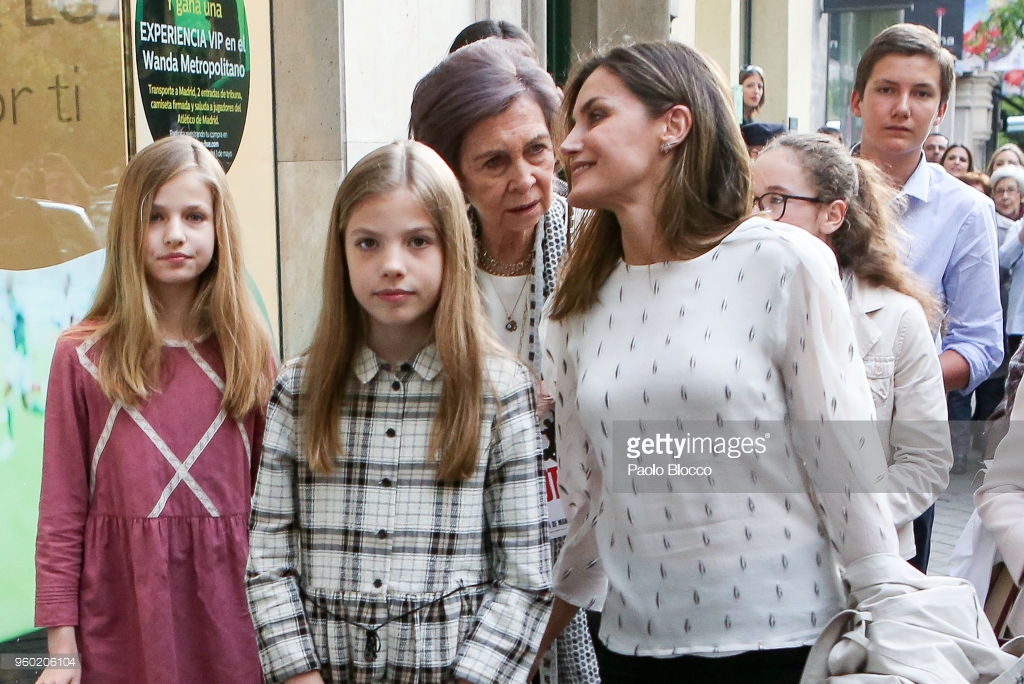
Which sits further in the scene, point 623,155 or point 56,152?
point 56,152

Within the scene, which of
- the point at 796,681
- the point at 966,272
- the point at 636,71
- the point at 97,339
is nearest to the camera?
the point at 796,681

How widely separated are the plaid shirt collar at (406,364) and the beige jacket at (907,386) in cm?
152

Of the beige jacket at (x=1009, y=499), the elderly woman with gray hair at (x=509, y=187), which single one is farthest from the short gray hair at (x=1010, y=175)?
the elderly woman with gray hair at (x=509, y=187)

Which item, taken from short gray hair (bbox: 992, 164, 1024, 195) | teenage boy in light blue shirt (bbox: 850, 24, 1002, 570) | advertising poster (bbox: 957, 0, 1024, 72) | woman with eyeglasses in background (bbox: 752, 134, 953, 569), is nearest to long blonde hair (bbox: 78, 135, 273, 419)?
woman with eyeglasses in background (bbox: 752, 134, 953, 569)

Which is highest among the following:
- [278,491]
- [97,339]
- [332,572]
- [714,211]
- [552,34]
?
[552,34]

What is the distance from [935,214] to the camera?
4324mm

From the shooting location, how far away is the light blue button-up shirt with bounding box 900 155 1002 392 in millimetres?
4301

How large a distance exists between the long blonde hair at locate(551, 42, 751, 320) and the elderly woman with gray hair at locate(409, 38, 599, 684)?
533 millimetres

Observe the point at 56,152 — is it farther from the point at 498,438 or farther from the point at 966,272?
the point at 966,272

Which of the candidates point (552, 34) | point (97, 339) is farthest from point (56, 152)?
point (552, 34)

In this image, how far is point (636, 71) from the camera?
2.47 m

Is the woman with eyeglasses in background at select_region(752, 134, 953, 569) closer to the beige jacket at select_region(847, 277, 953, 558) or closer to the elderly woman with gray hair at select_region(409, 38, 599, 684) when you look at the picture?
the beige jacket at select_region(847, 277, 953, 558)

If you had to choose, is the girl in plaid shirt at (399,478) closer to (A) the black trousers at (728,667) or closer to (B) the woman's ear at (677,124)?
(A) the black trousers at (728,667)

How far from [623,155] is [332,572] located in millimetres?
986
